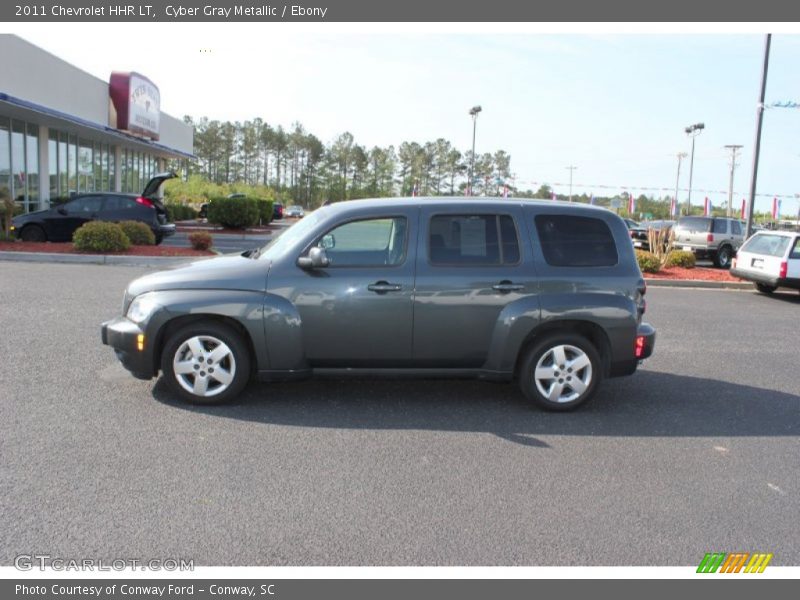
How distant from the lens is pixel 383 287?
569 centimetres

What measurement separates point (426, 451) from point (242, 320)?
1836 millimetres

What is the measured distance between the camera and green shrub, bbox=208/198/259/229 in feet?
90.5

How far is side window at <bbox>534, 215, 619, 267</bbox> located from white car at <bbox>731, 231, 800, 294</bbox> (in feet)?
33.9

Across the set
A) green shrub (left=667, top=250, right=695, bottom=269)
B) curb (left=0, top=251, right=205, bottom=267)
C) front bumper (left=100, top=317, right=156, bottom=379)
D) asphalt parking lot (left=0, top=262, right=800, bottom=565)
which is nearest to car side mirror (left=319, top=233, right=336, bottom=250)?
asphalt parking lot (left=0, top=262, right=800, bottom=565)

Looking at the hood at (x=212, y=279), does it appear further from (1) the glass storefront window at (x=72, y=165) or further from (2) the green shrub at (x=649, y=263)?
(1) the glass storefront window at (x=72, y=165)

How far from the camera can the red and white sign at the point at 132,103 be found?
99.5 ft

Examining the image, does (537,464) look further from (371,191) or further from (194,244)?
(371,191)

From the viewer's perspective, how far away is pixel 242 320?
560cm

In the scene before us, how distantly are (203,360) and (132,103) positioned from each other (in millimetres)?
28736

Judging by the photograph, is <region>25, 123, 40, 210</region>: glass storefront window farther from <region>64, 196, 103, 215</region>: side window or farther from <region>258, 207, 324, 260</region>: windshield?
<region>258, 207, 324, 260</region>: windshield

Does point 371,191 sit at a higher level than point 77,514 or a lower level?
higher

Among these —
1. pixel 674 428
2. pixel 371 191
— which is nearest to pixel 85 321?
pixel 674 428

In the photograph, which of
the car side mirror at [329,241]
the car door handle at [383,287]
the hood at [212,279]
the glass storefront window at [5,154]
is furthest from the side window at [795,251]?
the glass storefront window at [5,154]

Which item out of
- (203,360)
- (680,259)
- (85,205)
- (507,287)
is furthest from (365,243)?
(680,259)
